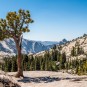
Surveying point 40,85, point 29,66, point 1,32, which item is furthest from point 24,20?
point 29,66


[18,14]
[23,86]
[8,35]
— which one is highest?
[18,14]

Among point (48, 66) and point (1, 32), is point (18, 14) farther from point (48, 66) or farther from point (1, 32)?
point (48, 66)

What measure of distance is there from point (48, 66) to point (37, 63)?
9.97 m

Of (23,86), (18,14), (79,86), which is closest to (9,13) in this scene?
(18,14)

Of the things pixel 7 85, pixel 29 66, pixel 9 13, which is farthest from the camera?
pixel 29 66

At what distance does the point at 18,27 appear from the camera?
48.6 m

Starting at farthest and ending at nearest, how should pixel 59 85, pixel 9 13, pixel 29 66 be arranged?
pixel 29 66 < pixel 9 13 < pixel 59 85

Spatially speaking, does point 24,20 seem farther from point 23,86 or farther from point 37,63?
point 37,63

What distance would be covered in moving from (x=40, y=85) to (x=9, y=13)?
17.1m

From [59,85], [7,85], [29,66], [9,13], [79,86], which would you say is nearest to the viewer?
[7,85]

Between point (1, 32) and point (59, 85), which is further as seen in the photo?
point (1, 32)

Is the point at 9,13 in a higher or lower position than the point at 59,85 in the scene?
higher

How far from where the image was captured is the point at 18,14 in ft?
158

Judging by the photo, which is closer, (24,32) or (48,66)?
(24,32)
